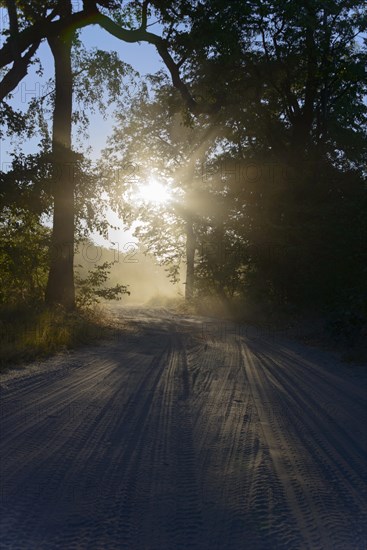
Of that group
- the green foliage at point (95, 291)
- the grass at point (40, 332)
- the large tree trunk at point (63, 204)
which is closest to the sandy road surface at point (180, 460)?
the grass at point (40, 332)

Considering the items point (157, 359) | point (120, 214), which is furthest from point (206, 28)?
point (157, 359)

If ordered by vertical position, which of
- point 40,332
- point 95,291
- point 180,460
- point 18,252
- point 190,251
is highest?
point 190,251

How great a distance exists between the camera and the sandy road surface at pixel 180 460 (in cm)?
312

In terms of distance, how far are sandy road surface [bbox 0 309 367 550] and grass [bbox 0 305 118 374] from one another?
2.70 ft

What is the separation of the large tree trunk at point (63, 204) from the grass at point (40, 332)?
58.9 inches

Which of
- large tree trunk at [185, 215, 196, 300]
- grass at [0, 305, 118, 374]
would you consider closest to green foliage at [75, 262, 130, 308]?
grass at [0, 305, 118, 374]

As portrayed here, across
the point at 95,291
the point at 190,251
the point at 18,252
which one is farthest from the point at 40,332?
the point at 190,251

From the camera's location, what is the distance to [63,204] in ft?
52.6

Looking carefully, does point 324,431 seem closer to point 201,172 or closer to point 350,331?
point 350,331

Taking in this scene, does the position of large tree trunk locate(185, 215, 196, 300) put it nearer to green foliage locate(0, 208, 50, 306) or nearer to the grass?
green foliage locate(0, 208, 50, 306)

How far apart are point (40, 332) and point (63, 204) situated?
628 centimetres

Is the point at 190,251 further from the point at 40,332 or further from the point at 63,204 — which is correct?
the point at 40,332

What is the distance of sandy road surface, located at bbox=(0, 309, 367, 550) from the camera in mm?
3119

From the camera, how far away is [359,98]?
22.9m
